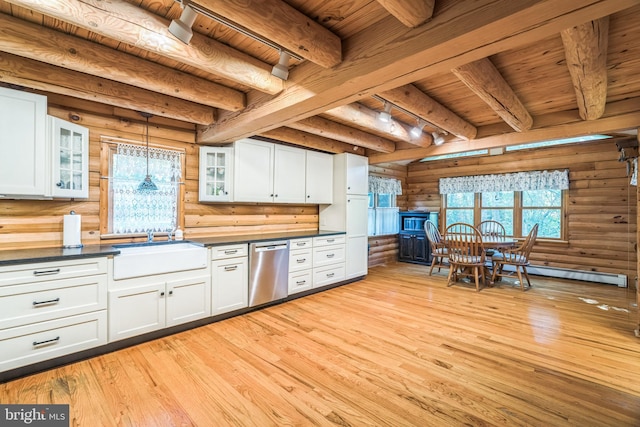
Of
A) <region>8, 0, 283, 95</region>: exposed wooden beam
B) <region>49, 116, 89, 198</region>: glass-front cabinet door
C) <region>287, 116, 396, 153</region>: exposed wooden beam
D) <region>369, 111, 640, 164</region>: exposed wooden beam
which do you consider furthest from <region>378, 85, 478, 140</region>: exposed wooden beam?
<region>49, 116, 89, 198</region>: glass-front cabinet door

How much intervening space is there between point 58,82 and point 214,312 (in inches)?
97.0

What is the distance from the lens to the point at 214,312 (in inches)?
125

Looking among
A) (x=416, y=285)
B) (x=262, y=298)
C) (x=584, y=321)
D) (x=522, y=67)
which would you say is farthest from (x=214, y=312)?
(x=584, y=321)

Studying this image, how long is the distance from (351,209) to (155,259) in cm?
306

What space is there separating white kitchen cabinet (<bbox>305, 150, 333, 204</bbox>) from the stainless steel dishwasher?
1.12 meters

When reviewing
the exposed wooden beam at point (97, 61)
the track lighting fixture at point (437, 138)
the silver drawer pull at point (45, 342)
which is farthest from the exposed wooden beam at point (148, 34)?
the track lighting fixture at point (437, 138)

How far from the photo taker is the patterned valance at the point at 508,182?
17.1 feet

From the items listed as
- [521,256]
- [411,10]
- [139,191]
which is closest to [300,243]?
[139,191]

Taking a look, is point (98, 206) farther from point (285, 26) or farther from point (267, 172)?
point (285, 26)

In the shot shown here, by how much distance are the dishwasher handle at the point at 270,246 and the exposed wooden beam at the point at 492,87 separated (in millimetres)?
2630

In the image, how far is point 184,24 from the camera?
5.20 ft

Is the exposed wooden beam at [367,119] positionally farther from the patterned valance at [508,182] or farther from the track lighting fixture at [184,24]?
the patterned valance at [508,182]

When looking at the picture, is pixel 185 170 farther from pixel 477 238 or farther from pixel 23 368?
pixel 477 238

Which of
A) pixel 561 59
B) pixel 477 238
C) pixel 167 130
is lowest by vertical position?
pixel 477 238
